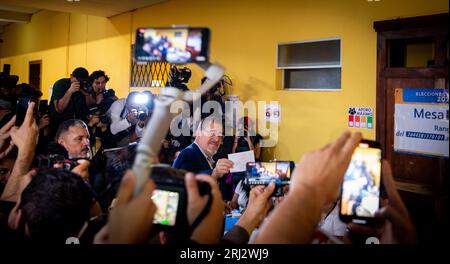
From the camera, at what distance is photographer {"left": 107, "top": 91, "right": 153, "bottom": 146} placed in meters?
3.86

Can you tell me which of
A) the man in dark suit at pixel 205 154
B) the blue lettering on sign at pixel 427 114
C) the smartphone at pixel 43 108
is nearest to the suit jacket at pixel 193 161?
the man in dark suit at pixel 205 154

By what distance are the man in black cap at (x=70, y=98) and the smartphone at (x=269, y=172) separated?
2537mm

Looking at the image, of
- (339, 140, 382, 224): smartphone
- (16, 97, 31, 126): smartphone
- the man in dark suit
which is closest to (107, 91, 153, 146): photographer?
the man in dark suit

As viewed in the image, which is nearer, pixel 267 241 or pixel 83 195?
pixel 267 241

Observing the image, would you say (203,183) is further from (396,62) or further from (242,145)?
(242,145)

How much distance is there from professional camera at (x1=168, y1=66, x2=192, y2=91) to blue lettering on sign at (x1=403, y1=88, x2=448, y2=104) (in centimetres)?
224

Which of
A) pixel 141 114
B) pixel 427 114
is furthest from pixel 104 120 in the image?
pixel 427 114

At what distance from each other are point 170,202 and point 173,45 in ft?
1.11

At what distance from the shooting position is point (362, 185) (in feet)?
3.83

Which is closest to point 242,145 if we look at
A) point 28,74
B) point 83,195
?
point 83,195

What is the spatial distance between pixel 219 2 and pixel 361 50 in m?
1.95

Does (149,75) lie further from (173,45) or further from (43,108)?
(173,45)

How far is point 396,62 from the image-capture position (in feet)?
12.3
